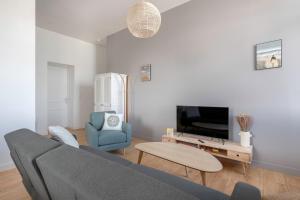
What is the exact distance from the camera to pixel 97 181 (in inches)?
20.7

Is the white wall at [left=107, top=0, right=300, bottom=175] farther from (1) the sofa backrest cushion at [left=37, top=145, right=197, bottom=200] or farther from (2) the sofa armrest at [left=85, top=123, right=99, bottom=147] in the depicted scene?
(1) the sofa backrest cushion at [left=37, top=145, right=197, bottom=200]

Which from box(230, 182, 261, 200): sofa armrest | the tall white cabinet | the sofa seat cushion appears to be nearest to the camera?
box(230, 182, 261, 200): sofa armrest

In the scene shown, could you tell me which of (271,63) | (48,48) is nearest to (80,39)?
(48,48)

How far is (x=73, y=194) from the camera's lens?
55 centimetres

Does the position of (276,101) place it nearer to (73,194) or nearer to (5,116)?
(73,194)

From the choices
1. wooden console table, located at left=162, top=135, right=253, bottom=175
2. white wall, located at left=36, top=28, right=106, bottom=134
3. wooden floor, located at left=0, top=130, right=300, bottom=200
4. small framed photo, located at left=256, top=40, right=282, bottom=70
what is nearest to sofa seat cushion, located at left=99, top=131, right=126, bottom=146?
wooden floor, located at left=0, top=130, right=300, bottom=200

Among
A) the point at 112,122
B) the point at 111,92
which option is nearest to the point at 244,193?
the point at 112,122

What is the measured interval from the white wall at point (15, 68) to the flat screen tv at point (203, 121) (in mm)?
2585

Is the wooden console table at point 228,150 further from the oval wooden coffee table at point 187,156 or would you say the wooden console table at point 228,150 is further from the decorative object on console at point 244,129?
the oval wooden coffee table at point 187,156

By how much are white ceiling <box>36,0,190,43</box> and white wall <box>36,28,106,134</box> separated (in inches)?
12.3

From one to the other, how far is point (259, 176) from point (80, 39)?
18.2 ft

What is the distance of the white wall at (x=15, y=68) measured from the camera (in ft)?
7.60

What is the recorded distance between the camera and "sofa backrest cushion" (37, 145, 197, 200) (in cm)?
46

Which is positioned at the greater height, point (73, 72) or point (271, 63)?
point (73, 72)
